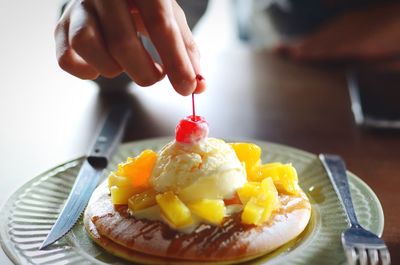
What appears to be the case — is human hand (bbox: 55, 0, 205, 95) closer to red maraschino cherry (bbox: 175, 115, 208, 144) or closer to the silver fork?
red maraschino cherry (bbox: 175, 115, 208, 144)

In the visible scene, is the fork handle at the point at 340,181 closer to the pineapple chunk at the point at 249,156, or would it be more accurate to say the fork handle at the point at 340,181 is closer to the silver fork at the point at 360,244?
the silver fork at the point at 360,244

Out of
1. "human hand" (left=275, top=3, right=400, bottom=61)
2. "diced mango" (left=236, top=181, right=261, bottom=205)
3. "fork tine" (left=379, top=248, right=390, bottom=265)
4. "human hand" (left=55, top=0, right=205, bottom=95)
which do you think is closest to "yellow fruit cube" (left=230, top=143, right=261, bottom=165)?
"diced mango" (left=236, top=181, right=261, bottom=205)

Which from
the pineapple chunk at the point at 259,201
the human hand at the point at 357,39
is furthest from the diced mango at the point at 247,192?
the human hand at the point at 357,39

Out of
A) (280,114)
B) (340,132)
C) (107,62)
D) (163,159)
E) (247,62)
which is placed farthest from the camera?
(247,62)

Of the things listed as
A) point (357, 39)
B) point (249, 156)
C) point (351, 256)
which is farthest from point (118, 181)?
point (357, 39)

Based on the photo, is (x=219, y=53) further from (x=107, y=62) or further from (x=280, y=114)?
(x=107, y=62)

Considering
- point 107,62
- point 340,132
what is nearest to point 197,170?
point 107,62

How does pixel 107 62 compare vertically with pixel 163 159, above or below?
above
